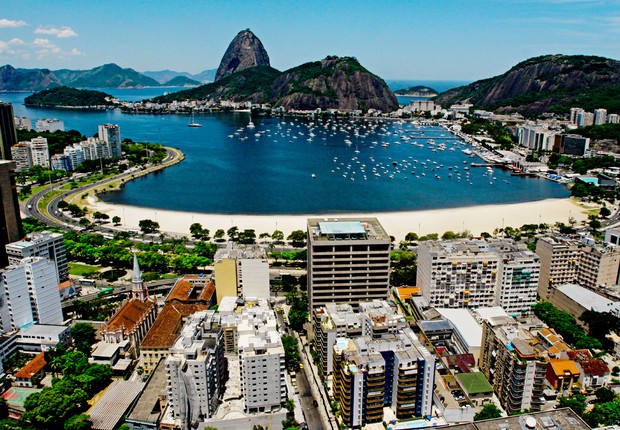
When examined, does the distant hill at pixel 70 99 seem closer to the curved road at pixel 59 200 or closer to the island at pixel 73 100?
the island at pixel 73 100

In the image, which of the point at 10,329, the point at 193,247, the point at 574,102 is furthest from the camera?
the point at 574,102

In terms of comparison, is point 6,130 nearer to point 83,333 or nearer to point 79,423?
point 83,333

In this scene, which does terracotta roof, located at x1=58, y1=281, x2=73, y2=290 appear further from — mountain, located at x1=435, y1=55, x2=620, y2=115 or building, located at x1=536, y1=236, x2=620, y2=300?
mountain, located at x1=435, y1=55, x2=620, y2=115

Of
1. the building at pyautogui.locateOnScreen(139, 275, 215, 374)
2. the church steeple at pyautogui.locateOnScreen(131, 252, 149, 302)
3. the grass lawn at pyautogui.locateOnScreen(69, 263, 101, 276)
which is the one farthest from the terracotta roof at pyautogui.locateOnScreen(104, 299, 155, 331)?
the grass lawn at pyautogui.locateOnScreen(69, 263, 101, 276)

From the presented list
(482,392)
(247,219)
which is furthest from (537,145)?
(482,392)

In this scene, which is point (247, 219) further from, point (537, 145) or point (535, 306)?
point (537, 145)

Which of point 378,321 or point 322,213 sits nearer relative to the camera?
point 378,321
